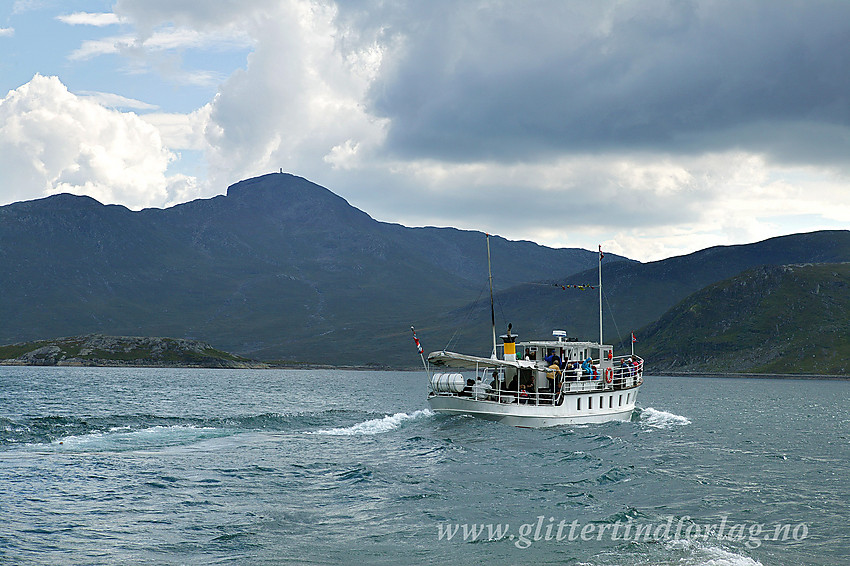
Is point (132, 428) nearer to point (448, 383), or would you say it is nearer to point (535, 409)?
point (448, 383)

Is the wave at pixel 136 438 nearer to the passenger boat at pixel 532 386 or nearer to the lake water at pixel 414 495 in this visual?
the lake water at pixel 414 495

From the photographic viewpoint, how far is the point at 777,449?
5709cm

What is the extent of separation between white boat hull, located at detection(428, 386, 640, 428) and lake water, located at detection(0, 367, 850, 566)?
1.25 m

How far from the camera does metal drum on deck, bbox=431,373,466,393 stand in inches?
2405

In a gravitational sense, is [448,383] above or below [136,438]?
above

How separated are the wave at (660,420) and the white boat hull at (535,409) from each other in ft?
29.7

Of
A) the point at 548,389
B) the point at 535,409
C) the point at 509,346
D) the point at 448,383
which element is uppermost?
the point at 509,346

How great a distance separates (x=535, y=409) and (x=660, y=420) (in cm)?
2509

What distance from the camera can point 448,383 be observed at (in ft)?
202

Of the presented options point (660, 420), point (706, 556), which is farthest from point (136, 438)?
point (660, 420)

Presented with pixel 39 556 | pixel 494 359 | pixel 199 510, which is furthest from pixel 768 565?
pixel 494 359

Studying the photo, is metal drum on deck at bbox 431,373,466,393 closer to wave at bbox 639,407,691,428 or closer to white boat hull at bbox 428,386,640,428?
white boat hull at bbox 428,386,640,428

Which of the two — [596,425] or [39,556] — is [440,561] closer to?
[39,556]

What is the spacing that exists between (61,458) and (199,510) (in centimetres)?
1754
